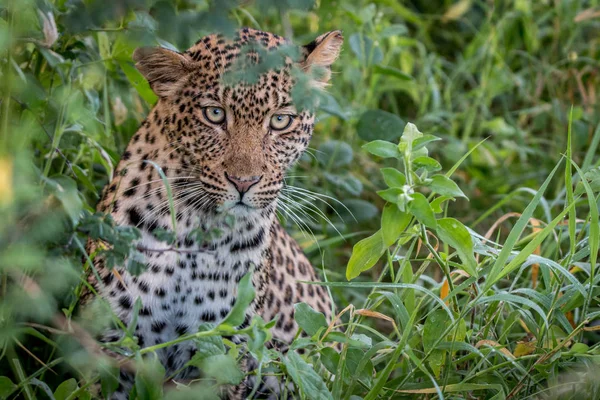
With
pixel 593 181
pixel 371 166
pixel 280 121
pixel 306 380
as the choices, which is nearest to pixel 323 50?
pixel 280 121

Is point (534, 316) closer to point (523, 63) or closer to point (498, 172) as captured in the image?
point (498, 172)

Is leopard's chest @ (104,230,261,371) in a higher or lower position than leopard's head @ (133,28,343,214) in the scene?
lower

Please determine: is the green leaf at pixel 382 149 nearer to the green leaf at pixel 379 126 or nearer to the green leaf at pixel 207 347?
the green leaf at pixel 207 347

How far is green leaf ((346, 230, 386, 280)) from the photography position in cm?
280

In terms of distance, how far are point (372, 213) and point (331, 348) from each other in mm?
1898

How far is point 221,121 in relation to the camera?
10.9ft

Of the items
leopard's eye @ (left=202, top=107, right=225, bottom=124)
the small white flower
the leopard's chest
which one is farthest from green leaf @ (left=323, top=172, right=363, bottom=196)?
the small white flower

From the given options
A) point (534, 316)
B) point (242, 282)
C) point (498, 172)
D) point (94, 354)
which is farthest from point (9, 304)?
point (498, 172)

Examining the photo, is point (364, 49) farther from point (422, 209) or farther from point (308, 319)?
point (422, 209)

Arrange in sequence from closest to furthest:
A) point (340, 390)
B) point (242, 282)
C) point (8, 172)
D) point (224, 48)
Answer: point (8, 172) < point (242, 282) < point (340, 390) < point (224, 48)

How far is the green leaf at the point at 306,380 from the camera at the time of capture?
2.65 meters

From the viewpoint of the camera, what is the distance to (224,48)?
3.34 metres

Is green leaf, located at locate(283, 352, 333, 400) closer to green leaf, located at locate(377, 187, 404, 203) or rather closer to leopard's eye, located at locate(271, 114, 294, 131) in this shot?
green leaf, located at locate(377, 187, 404, 203)

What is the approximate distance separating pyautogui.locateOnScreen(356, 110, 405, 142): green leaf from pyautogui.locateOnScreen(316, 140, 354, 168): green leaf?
11 cm
